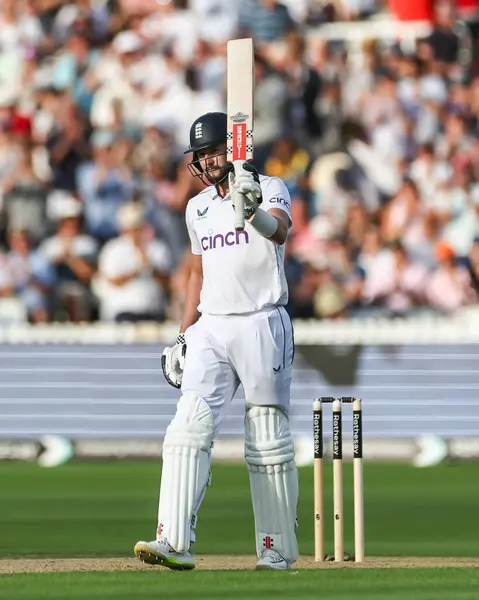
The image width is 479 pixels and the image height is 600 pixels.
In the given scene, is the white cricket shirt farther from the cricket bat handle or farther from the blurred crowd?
the blurred crowd

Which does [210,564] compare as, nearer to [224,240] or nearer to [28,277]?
[224,240]

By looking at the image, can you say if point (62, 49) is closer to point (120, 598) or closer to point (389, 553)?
point (389, 553)

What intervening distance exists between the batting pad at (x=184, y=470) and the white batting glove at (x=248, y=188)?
3.33 feet

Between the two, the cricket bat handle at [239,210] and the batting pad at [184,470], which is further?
the batting pad at [184,470]

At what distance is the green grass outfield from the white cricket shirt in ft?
4.13

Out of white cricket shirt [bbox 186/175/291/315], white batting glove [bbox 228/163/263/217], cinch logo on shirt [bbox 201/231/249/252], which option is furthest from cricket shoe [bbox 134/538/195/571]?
white batting glove [bbox 228/163/263/217]

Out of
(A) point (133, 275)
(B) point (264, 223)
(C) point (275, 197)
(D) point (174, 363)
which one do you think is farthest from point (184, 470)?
(A) point (133, 275)

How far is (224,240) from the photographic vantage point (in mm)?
7668

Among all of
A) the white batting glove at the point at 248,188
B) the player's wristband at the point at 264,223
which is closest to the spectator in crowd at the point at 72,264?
the player's wristband at the point at 264,223

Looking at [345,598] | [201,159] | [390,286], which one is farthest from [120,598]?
[390,286]

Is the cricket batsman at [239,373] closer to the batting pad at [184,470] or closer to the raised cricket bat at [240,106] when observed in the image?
the batting pad at [184,470]

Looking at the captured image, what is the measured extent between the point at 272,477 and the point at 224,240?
3.71ft

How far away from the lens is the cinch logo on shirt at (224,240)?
762 cm

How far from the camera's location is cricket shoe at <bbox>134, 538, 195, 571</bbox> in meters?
7.32
